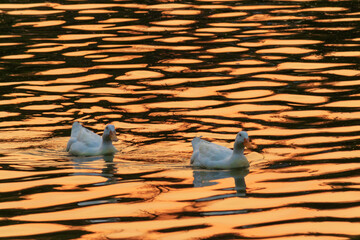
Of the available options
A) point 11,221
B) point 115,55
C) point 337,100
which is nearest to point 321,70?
point 337,100

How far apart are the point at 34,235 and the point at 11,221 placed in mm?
783

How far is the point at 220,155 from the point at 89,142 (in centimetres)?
287

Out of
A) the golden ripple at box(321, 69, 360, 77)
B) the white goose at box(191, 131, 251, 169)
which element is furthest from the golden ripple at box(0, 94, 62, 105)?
the golden ripple at box(321, 69, 360, 77)

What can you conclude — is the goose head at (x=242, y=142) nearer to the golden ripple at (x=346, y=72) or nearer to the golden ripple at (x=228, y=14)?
the golden ripple at (x=346, y=72)

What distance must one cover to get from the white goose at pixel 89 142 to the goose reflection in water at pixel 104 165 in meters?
0.14

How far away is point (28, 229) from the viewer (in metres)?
12.6

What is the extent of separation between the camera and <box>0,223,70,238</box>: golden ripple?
12.4 metres

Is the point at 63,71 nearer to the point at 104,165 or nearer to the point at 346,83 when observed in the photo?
the point at 104,165

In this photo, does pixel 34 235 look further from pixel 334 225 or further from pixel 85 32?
pixel 85 32

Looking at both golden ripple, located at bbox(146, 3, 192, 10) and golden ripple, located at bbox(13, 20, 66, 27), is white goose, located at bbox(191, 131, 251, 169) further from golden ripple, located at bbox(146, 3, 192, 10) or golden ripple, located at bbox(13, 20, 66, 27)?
golden ripple, located at bbox(146, 3, 192, 10)

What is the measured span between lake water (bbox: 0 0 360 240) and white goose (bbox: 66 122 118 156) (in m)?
0.27

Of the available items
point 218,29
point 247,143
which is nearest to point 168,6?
point 218,29

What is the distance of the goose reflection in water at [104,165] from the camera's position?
1548 cm

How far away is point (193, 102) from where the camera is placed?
2031cm
